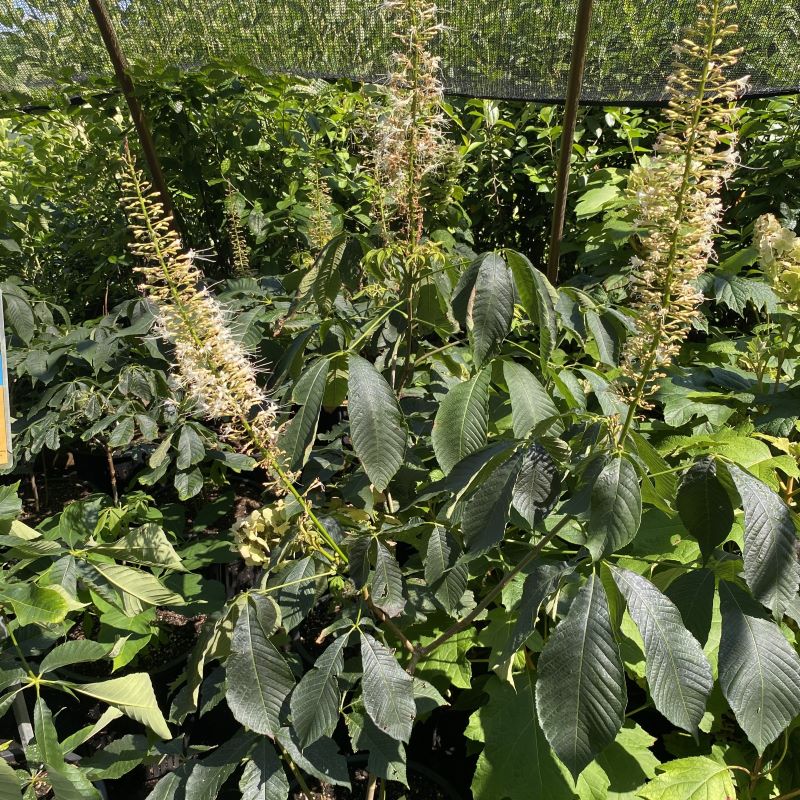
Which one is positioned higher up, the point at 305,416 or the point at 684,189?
the point at 684,189

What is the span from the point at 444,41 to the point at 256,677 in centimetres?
201

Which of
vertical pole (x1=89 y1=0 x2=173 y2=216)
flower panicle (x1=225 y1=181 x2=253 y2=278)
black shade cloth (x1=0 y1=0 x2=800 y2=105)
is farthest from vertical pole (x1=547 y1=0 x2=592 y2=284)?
flower panicle (x1=225 y1=181 x2=253 y2=278)

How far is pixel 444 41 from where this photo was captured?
215cm

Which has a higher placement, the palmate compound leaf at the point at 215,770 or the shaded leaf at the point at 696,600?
the shaded leaf at the point at 696,600

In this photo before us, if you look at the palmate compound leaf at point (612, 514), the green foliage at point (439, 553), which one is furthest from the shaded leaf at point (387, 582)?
the palmate compound leaf at point (612, 514)

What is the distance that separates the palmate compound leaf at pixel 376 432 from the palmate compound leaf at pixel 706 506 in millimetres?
465

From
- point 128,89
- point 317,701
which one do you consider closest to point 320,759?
point 317,701

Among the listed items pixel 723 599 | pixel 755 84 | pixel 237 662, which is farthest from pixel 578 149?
pixel 237 662

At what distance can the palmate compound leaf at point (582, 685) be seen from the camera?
0.88 metres

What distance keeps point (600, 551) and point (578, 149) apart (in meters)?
2.97

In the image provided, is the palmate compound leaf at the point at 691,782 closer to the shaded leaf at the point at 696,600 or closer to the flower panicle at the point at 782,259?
the shaded leaf at the point at 696,600

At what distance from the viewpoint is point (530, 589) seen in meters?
1.02

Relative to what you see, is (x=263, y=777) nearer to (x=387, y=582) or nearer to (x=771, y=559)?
(x=387, y=582)

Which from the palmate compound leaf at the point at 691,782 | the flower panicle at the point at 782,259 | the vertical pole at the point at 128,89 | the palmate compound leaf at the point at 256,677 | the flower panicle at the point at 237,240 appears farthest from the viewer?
the flower panicle at the point at 237,240
